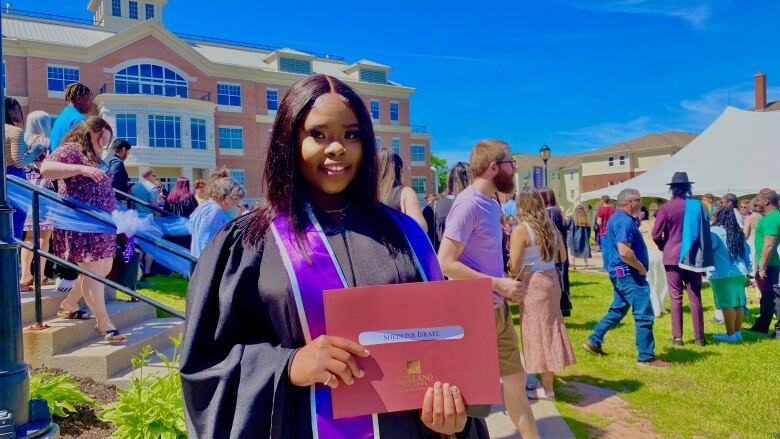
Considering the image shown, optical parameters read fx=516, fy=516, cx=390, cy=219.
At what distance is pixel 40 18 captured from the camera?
35.3 m

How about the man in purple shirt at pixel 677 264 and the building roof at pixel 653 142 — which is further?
the building roof at pixel 653 142

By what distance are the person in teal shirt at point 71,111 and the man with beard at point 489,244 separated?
398 cm

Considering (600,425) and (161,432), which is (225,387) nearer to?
(161,432)

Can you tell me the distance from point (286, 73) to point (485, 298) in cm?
4170

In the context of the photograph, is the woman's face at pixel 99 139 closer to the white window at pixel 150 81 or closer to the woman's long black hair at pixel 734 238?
the woman's long black hair at pixel 734 238

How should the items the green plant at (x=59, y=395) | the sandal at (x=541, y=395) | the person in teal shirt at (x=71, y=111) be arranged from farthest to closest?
the person in teal shirt at (x=71, y=111), the sandal at (x=541, y=395), the green plant at (x=59, y=395)

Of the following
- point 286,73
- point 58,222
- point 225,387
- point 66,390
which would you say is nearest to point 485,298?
point 225,387

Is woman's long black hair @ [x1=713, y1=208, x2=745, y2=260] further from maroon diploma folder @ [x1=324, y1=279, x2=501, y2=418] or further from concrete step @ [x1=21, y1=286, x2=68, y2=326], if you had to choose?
concrete step @ [x1=21, y1=286, x2=68, y2=326]

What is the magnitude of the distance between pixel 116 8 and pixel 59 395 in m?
42.6

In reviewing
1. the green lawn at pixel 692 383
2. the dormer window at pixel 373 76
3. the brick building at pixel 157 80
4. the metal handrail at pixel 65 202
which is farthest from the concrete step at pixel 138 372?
the dormer window at pixel 373 76

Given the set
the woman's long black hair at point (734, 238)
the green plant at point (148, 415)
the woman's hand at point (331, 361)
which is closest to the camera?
the woman's hand at point (331, 361)

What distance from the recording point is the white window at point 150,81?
33938mm

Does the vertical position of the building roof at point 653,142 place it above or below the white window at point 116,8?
below

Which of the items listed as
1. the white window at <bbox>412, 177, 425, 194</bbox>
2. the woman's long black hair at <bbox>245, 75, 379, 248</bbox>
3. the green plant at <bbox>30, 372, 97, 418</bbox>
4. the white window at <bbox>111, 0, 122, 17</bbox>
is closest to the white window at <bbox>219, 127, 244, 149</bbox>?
the white window at <bbox>111, 0, 122, 17</bbox>
